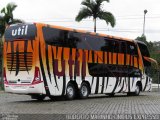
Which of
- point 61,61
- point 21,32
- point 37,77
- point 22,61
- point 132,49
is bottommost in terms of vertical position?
point 37,77

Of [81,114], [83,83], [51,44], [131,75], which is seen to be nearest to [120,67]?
[131,75]

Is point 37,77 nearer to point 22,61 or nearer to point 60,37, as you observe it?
point 22,61

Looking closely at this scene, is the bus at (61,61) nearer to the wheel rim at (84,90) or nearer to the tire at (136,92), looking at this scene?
the wheel rim at (84,90)

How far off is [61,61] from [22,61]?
2223mm

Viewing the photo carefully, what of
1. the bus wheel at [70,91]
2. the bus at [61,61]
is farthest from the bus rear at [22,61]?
the bus wheel at [70,91]

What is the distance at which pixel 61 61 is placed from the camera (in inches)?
990

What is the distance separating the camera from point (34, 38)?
77.2ft

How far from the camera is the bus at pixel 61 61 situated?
23.7 metres

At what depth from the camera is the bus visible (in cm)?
2369

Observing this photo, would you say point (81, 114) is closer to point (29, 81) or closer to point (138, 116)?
point (138, 116)

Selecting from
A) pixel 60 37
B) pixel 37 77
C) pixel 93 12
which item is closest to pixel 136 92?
pixel 60 37

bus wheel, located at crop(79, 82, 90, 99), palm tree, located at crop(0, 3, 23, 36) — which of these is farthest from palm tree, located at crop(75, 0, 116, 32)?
bus wheel, located at crop(79, 82, 90, 99)

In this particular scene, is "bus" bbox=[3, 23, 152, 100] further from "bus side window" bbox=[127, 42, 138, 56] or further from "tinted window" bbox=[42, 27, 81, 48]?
"bus side window" bbox=[127, 42, 138, 56]

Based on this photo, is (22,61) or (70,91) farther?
(70,91)
